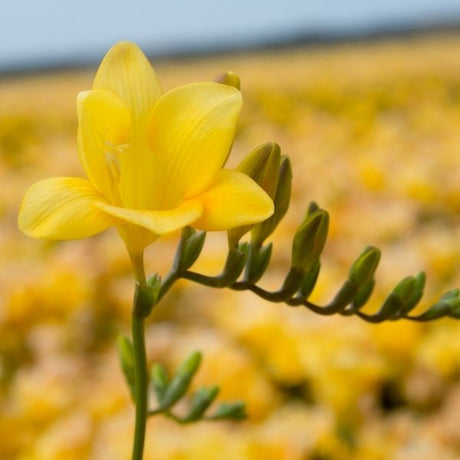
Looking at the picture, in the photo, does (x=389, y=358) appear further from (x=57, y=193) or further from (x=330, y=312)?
(x=57, y=193)

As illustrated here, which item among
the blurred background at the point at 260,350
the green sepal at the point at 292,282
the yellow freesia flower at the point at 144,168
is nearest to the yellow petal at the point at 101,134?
the yellow freesia flower at the point at 144,168

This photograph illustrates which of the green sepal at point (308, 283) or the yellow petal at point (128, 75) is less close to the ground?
the yellow petal at point (128, 75)

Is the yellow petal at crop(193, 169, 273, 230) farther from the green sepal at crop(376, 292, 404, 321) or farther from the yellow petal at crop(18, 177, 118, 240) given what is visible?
the green sepal at crop(376, 292, 404, 321)

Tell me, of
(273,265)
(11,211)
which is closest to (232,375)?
(273,265)

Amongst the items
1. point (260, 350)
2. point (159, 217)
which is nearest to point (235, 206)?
point (159, 217)

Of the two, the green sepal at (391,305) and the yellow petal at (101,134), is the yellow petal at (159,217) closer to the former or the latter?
the yellow petal at (101,134)

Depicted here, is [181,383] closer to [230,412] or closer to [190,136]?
[230,412]
